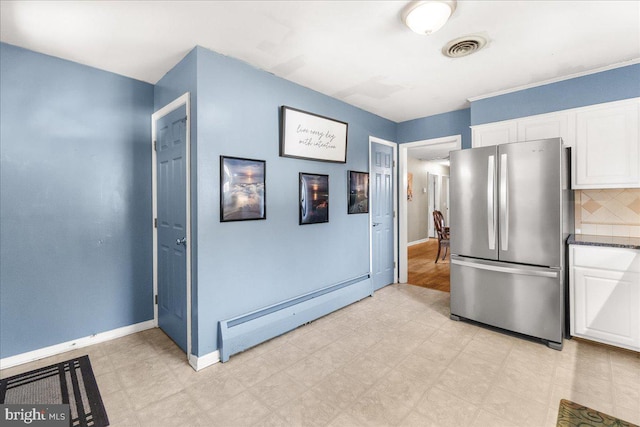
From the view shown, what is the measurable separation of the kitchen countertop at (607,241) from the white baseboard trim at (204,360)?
3.18 metres

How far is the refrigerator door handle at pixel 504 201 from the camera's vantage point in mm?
2727

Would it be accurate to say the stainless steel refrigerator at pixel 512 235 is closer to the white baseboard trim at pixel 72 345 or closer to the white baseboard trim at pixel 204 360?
the white baseboard trim at pixel 204 360

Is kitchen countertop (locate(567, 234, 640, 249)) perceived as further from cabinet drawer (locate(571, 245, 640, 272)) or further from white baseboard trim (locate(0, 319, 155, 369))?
white baseboard trim (locate(0, 319, 155, 369))

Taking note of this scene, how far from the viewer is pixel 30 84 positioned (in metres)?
2.34

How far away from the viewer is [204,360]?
2295 millimetres

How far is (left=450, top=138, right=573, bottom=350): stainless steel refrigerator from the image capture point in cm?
253

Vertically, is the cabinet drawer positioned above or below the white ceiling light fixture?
below

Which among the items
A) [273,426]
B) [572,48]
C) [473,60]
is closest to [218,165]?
[273,426]

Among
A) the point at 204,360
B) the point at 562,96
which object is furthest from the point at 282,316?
the point at 562,96

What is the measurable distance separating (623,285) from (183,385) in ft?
11.4

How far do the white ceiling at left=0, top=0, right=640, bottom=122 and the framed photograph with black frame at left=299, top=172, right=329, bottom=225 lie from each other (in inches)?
38.9

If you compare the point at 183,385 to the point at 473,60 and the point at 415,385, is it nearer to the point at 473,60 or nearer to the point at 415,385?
the point at 415,385

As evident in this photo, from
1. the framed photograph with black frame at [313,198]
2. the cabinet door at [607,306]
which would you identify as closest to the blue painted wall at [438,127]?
the framed photograph with black frame at [313,198]

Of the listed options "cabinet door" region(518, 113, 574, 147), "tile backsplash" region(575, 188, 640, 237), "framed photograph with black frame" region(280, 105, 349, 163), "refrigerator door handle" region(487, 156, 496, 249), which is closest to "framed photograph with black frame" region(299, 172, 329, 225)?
"framed photograph with black frame" region(280, 105, 349, 163)
